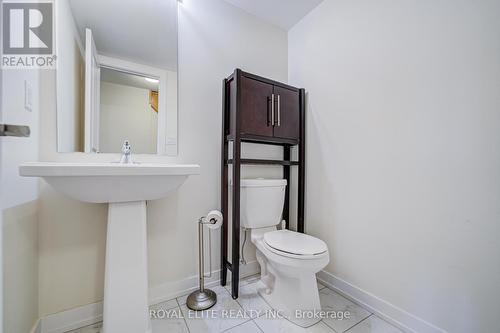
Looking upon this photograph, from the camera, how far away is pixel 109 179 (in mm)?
858

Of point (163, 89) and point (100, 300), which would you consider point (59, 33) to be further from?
point (100, 300)

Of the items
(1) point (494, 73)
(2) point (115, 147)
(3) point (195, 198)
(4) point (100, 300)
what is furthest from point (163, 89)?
(1) point (494, 73)

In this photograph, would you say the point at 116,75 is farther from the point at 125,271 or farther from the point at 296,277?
the point at 296,277

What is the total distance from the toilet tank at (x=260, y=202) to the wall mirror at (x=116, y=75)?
1.88 ft

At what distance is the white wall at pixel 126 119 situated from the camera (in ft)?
3.99

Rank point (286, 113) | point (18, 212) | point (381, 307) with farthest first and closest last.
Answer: point (286, 113) → point (381, 307) → point (18, 212)

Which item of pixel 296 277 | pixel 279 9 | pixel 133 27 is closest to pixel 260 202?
pixel 296 277

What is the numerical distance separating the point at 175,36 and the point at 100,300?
1.70 m

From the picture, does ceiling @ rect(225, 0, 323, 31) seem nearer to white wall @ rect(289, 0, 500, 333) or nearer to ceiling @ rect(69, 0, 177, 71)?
white wall @ rect(289, 0, 500, 333)

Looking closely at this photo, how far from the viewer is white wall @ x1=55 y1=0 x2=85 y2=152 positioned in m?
1.10

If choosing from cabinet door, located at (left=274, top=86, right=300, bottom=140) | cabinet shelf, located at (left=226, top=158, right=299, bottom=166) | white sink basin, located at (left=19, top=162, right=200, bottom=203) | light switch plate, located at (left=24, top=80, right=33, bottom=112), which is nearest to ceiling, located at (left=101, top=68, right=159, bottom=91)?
light switch plate, located at (left=24, top=80, right=33, bottom=112)

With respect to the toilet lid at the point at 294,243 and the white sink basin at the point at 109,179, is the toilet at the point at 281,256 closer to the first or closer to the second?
the toilet lid at the point at 294,243

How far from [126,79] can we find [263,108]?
901mm

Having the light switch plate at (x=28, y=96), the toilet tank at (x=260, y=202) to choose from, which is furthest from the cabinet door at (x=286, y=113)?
the light switch plate at (x=28, y=96)
